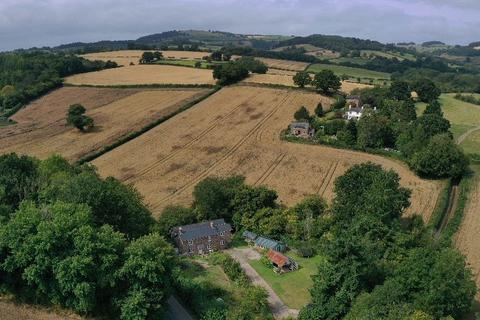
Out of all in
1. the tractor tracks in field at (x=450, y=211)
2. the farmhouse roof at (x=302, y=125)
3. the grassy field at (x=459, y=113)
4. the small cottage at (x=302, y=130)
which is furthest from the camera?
the grassy field at (x=459, y=113)

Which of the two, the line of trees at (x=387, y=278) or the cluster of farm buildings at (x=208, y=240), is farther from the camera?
the cluster of farm buildings at (x=208, y=240)

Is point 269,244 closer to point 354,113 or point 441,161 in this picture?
point 441,161

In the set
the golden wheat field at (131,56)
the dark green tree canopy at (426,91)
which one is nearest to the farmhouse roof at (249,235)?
the dark green tree canopy at (426,91)

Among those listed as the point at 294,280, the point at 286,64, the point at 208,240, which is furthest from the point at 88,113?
the point at 286,64

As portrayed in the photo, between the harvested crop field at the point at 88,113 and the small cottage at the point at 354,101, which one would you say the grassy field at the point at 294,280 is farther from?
the small cottage at the point at 354,101

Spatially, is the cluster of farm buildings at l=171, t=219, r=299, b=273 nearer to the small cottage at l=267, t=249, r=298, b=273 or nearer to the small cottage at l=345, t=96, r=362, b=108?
the small cottage at l=267, t=249, r=298, b=273
